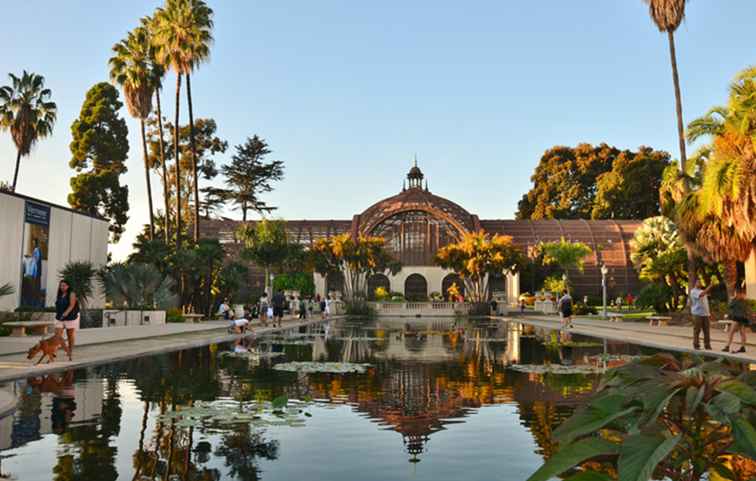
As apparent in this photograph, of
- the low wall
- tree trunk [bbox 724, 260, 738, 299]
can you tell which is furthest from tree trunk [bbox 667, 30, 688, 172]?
the low wall

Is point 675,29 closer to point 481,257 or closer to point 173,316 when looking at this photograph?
point 481,257

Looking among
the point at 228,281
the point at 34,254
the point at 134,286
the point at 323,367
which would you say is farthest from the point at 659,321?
the point at 34,254

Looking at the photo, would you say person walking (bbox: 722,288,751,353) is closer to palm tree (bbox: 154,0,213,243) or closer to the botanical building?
palm tree (bbox: 154,0,213,243)

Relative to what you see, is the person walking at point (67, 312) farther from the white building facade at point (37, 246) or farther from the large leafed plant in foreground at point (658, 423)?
the white building facade at point (37, 246)

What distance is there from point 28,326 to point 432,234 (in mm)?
51458

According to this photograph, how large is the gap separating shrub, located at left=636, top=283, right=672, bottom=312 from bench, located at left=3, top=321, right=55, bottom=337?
3383cm

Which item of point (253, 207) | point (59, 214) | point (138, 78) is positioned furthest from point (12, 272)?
point (253, 207)

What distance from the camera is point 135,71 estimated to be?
45.7m

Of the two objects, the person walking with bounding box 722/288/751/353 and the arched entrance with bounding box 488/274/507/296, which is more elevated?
the arched entrance with bounding box 488/274/507/296

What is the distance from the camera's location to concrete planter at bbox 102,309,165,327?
3238cm

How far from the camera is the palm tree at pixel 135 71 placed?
45.8 meters

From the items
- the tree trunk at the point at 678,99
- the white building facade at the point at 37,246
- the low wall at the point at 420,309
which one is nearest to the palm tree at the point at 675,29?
the tree trunk at the point at 678,99

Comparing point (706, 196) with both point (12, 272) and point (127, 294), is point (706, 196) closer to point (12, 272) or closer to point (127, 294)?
point (127, 294)

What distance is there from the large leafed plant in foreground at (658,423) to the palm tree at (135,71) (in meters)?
47.0
